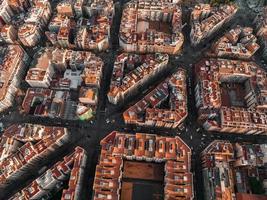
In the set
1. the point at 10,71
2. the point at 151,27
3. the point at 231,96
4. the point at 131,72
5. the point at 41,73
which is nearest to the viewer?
the point at 10,71

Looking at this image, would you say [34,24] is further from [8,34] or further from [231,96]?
[231,96]

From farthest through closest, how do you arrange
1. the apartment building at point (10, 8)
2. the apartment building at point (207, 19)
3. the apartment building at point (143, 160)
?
the apartment building at point (10, 8) < the apartment building at point (207, 19) < the apartment building at point (143, 160)

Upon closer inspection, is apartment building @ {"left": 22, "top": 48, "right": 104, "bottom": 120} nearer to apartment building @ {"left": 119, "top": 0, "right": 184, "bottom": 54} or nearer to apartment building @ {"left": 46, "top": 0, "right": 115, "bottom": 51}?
apartment building @ {"left": 46, "top": 0, "right": 115, "bottom": 51}

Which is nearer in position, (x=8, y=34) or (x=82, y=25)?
(x=8, y=34)

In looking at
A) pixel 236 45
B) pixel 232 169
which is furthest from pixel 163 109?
pixel 236 45

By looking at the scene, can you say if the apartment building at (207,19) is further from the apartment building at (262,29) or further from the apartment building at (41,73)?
the apartment building at (41,73)

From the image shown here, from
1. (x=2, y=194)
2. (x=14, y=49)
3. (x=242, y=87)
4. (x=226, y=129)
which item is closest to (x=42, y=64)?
(x=14, y=49)

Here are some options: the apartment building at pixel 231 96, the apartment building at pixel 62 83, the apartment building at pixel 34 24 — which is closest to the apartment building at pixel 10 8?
the apartment building at pixel 34 24
